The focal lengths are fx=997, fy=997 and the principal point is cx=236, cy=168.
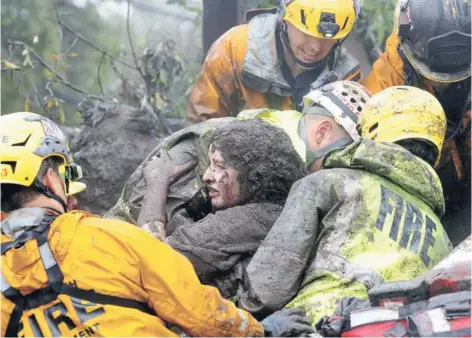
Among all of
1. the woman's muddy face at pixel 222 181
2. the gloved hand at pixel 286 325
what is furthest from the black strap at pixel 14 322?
the woman's muddy face at pixel 222 181

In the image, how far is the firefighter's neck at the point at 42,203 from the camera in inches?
140

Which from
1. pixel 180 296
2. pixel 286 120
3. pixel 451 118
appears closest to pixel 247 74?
pixel 451 118

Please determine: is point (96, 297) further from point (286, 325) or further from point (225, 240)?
point (225, 240)

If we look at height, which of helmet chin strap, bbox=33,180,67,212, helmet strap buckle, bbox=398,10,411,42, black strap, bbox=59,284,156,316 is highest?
helmet strap buckle, bbox=398,10,411,42

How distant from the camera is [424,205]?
4312 mm

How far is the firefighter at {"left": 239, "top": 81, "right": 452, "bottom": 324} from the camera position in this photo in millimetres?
4031

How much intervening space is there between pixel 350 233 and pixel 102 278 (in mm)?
1139

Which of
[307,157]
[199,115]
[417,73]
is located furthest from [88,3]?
[307,157]

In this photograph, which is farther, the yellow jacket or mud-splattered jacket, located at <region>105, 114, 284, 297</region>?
mud-splattered jacket, located at <region>105, 114, 284, 297</region>

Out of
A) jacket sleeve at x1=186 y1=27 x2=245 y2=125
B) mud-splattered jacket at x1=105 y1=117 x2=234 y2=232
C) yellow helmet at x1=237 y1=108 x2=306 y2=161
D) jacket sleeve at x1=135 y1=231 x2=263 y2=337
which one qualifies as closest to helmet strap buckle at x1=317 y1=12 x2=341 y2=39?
jacket sleeve at x1=186 y1=27 x2=245 y2=125

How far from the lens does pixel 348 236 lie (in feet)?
→ 13.4

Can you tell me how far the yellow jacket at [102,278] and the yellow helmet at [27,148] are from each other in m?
0.21

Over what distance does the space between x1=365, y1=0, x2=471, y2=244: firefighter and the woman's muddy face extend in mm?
2016

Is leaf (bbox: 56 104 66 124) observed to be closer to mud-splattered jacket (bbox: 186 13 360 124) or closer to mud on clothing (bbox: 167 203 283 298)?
mud-splattered jacket (bbox: 186 13 360 124)
